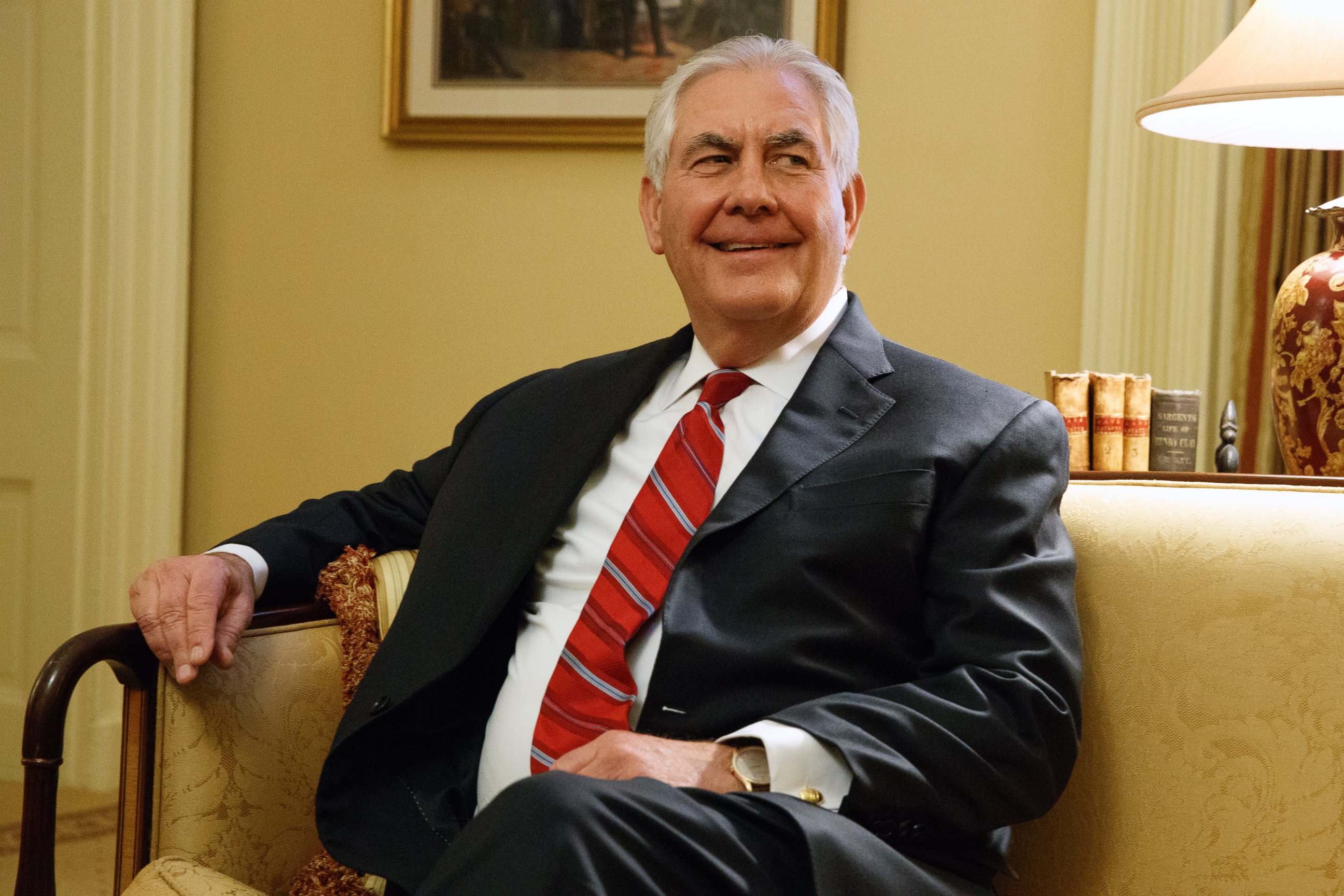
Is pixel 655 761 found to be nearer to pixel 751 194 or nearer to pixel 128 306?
pixel 751 194

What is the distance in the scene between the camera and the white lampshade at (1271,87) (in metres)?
1.56

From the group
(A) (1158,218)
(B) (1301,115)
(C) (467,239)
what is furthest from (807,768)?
(C) (467,239)

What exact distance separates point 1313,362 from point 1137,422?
0.76 ft

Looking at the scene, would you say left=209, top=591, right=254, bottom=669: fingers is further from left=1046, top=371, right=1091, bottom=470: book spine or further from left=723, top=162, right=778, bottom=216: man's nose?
left=1046, top=371, right=1091, bottom=470: book spine

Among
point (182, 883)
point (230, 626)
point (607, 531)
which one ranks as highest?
point (607, 531)

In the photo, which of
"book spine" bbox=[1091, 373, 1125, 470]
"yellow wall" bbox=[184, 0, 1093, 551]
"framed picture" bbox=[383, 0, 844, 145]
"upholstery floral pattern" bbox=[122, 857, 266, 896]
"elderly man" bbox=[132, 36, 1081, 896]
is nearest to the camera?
"elderly man" bbox=[132, 36, 1081, 896]

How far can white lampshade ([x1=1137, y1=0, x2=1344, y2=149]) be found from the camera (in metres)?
1.56

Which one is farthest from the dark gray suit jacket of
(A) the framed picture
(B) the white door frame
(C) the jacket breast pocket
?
(B) the white door frame

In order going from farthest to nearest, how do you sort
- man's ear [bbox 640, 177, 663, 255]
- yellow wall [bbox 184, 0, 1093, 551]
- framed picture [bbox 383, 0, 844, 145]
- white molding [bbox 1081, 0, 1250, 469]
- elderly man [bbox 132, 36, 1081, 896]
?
framed picture [bbox 383, 0, 844, 145] < yellow wall [bbox 184, 0, 1093, 551] < white molding [bbox 1081, 0, 1250, 469] < man's ear [bbox 640, 177, 663, 255] < elderly man [bbox 132, 36, 1081, 896]

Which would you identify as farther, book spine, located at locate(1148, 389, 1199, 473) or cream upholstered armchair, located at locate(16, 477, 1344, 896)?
book spine, located at locate(1148, 389, 1199, 473)

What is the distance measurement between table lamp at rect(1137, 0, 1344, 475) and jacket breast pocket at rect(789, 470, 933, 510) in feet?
2.06

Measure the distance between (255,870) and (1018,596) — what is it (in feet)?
3.19

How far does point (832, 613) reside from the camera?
134 cm

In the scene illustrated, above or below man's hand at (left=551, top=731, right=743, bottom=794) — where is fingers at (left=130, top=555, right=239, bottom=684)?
above
